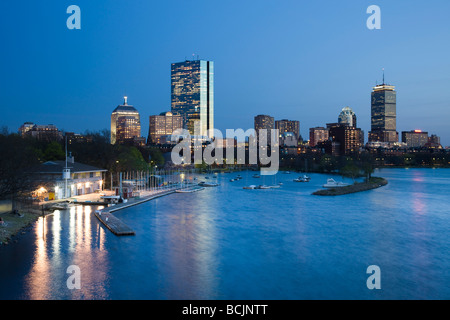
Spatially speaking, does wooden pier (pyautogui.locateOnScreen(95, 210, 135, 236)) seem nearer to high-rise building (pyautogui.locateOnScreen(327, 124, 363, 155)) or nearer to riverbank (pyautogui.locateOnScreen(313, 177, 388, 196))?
riverbank (pyautogui.locateOnScreen(313, 177, 388, 196))

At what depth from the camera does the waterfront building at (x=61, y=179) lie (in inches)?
1061

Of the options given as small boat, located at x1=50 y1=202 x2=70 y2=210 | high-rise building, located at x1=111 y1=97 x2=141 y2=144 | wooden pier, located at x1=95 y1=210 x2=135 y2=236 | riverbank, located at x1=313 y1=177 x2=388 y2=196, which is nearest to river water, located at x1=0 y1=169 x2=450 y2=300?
wooden pier, located at x1=95 y1=210 x2=135 y2=236

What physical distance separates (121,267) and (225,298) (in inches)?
177

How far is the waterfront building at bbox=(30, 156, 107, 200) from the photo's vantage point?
27.0 metres

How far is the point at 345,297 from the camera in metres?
11.5

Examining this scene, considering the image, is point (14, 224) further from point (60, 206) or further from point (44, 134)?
point (44, 134)

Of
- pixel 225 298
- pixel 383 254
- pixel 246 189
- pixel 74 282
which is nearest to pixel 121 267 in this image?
pixel 74 282

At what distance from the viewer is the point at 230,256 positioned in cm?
1576

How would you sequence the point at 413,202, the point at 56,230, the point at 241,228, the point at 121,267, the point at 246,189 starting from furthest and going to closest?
the point at 246,189, the point at 413,202, the point at 241,228, the point at 56,230, the point at 121,267

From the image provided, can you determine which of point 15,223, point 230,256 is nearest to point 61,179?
point 15,223

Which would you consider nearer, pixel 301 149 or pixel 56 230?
pixel 56 230

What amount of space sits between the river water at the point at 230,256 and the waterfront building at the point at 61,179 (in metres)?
3.57

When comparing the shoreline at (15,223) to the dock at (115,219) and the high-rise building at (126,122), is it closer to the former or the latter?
the dock at (115,219)

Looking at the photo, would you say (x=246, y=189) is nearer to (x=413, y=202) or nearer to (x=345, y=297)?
(x=413, y=202)
